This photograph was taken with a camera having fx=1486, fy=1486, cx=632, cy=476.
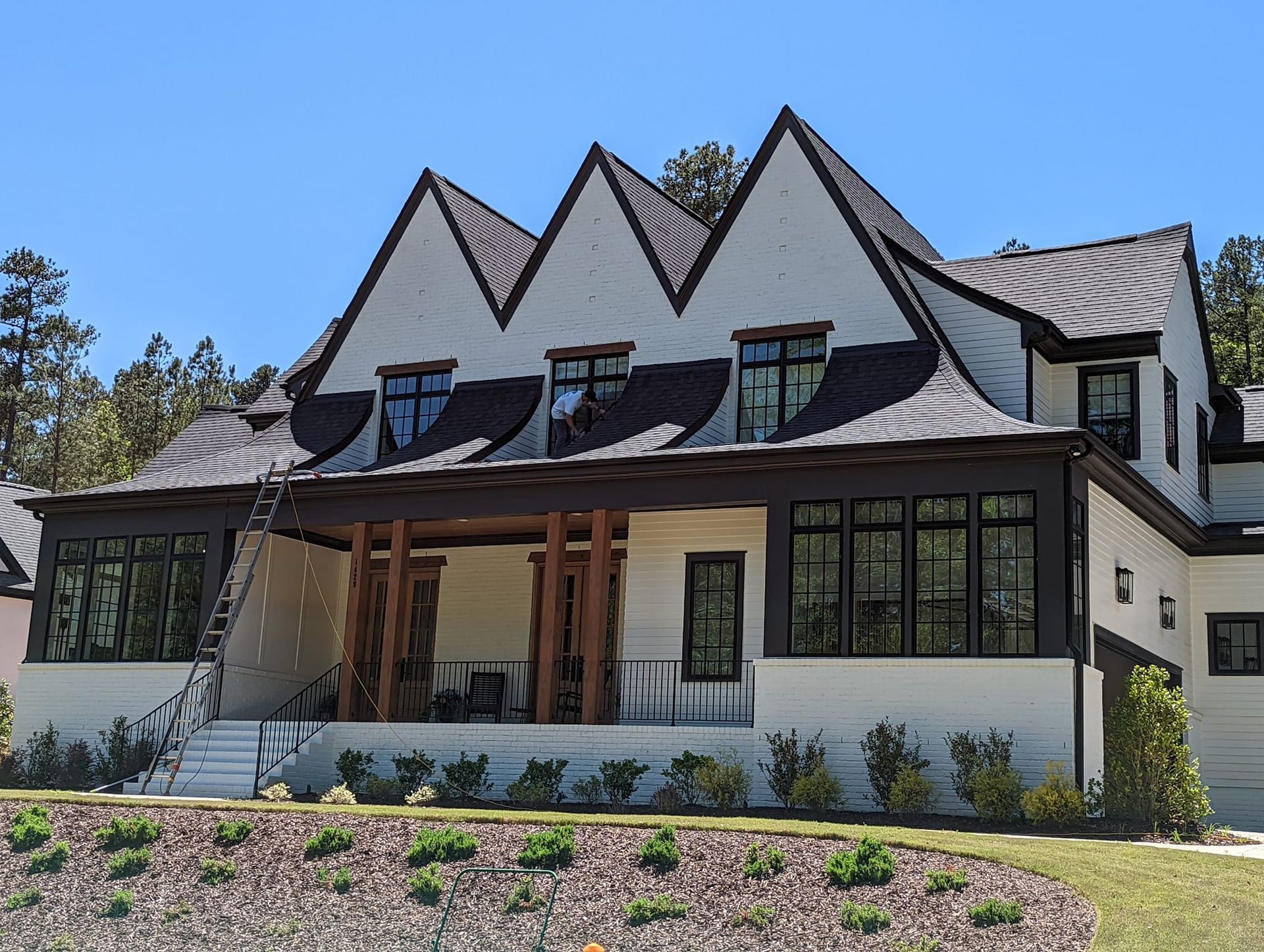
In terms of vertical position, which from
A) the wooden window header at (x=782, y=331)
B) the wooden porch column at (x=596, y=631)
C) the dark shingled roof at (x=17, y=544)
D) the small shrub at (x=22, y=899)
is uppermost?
the wooden window header at (x=782, y=331)

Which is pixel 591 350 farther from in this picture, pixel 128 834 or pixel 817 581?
pixel 128 834

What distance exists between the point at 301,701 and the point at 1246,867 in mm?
16747

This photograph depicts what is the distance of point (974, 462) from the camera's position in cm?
1922

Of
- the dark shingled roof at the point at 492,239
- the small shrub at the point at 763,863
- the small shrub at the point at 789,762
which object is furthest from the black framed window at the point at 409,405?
the small shrub at the point at 763,863

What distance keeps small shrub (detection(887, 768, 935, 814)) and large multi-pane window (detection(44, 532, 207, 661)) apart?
12.3 metres

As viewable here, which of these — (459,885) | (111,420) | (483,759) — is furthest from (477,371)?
(111,420)

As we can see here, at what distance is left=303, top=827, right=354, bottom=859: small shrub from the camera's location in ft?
46.8

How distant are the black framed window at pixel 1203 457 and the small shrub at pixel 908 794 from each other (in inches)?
410

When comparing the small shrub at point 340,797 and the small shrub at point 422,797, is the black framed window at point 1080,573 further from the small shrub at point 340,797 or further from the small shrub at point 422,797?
the small shrub at point 340,797

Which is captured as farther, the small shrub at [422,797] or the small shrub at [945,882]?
the small shrub at [422,797]

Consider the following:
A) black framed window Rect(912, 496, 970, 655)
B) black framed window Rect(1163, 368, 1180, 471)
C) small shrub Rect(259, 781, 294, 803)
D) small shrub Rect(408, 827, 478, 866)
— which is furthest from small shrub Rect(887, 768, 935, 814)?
black framed window Rect(1163, 368, 1180, 471)

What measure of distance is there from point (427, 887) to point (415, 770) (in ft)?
28.3

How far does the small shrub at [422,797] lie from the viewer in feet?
63.5

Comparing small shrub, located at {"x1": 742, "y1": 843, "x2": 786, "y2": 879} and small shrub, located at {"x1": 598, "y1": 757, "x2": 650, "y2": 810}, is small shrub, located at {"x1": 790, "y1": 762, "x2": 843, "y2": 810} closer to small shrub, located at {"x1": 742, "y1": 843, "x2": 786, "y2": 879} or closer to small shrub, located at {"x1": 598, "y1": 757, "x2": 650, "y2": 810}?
small shrub, located at {"x1": 598, "y1": 757, "x2": 650, "y2": 810}
